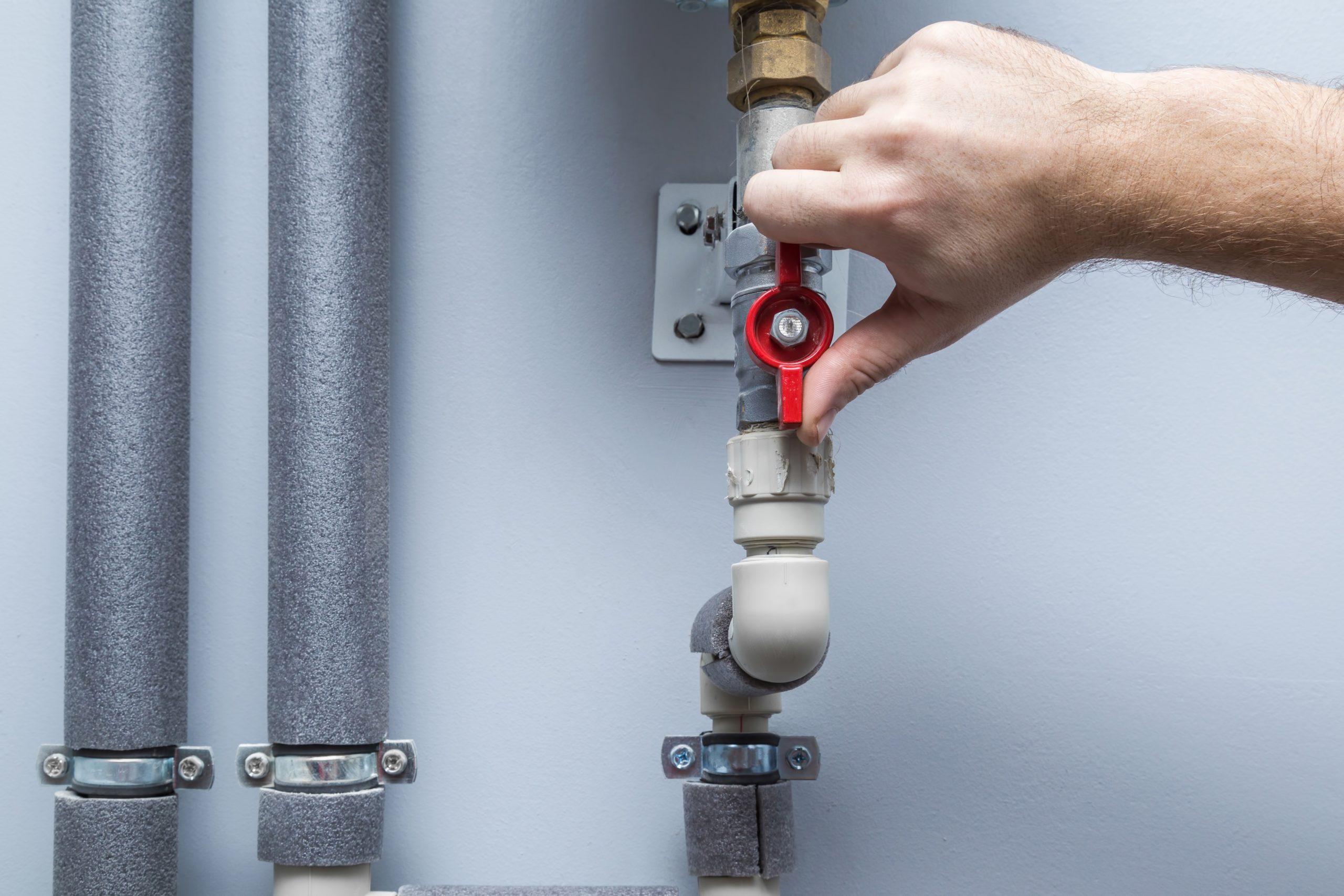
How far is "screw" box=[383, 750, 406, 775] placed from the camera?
59cm

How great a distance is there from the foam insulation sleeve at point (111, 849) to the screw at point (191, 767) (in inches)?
0.9

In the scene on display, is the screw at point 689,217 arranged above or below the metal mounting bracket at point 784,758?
above

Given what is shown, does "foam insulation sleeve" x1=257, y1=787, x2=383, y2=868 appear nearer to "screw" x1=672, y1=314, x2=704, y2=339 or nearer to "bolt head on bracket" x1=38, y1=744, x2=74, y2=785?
"bolt head on bracket" x1=38, y1=744, x2=74, y2=785

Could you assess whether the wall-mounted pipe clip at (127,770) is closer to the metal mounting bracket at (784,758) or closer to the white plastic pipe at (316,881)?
the white plastic pipe at (316,881)

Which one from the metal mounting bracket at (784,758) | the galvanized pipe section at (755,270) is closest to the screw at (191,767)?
the metal mounting bracket at (784,758)

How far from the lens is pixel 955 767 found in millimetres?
627

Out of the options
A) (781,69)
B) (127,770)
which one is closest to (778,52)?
(781,69)

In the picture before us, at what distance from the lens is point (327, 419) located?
574 mm

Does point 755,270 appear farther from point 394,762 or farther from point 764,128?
point 394,762

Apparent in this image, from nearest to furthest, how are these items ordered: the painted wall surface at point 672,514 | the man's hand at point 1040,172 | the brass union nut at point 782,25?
the man's hand at point 1040,172, the brass union nut at point 782,25, the painted wall surface at point 672,514

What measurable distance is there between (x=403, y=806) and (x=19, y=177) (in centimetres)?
46

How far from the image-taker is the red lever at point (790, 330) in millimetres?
455

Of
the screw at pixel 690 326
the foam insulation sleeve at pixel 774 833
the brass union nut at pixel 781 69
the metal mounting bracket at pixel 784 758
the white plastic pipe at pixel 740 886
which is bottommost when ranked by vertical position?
the white plastic pipe at pixel 740 886

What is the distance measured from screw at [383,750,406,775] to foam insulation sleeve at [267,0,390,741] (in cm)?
2
